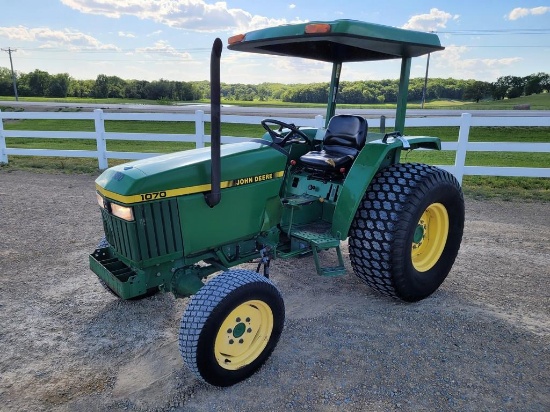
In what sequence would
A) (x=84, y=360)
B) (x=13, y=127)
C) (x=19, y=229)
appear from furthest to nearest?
(x=13, y=127)
(x=19, y=229)
(x=84, y=360)

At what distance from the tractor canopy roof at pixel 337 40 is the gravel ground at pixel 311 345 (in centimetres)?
208

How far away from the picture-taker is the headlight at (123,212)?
106 inches

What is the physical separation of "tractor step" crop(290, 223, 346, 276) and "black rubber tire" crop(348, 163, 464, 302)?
15cm

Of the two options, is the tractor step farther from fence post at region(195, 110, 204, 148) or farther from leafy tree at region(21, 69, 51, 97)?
leafy tree at region(21, 69, 51, 97)

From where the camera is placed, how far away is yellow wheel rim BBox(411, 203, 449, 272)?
382 cm

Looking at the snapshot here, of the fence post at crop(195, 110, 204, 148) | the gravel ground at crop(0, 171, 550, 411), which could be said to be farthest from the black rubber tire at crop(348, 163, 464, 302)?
the fence post at crop(195, 110, 204, 148)

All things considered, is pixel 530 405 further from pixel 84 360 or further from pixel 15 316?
pixel 15 316

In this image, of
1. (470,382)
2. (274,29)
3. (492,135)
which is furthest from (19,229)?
(492,135)

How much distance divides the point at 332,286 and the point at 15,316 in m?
2.69

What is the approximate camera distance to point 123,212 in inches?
107

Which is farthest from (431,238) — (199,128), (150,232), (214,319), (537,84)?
(537,84)

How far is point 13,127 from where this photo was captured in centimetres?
2108

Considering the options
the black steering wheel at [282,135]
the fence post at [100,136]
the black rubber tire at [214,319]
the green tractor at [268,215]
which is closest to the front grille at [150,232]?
the green tractor at [268,215]

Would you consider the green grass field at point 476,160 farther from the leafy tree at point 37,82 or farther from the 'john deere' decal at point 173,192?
the leafy tree at point 37,82
